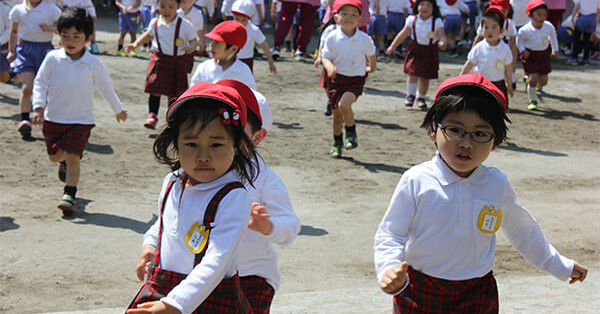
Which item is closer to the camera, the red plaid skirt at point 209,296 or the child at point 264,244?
the red plaid skirt at point 209,296

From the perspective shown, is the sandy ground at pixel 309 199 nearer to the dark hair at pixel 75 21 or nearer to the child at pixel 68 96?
the child at pixel 68 96

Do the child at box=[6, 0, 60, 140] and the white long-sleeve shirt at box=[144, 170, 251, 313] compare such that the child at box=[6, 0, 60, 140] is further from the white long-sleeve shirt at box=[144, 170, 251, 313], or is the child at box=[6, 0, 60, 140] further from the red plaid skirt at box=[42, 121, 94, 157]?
the white long-sleeve shirt at box=[144, 170, 251, 313]

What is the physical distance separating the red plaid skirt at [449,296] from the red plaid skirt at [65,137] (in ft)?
13.5

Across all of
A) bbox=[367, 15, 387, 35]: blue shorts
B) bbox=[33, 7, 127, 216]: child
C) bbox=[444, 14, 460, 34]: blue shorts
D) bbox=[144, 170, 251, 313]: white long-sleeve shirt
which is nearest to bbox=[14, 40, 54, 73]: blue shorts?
bbox=[33, 7, 127, 216]: child

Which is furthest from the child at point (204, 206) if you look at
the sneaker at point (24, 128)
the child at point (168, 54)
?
the child at point (168, 54)

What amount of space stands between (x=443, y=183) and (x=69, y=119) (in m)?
4.27

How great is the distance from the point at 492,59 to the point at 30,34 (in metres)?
5.93

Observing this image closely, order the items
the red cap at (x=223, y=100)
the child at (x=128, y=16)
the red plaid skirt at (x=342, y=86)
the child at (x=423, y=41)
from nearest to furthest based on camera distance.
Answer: the red cap at (x=223, y=100) < the red plaid skirt at (x=342, y=86) < the child at (x=423, y=41) < the child at (x=128, y=16)

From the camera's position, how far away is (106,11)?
22031mm

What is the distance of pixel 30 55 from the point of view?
9.30m

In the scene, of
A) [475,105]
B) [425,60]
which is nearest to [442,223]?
[475,105]

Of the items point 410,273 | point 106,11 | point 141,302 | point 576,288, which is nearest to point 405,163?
point 576,288

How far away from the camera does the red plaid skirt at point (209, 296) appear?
8.84ft

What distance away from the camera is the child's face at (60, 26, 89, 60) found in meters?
6.38
